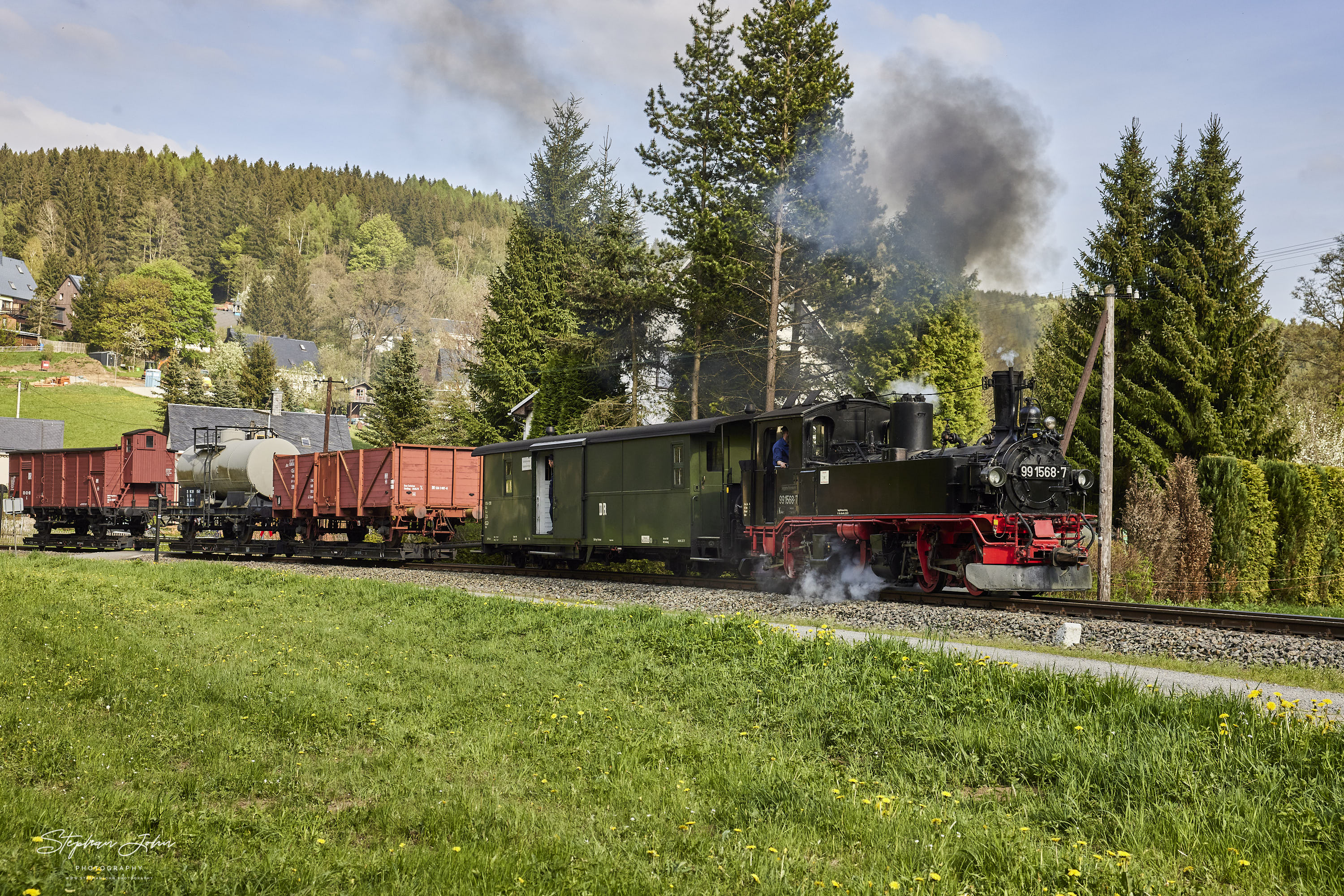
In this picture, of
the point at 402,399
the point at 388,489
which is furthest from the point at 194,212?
the point at 388,489

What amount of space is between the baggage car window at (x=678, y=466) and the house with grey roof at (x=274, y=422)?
35.2 meters

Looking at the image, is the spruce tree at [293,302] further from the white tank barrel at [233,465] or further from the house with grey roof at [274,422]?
the white tank barrel at [233,465]

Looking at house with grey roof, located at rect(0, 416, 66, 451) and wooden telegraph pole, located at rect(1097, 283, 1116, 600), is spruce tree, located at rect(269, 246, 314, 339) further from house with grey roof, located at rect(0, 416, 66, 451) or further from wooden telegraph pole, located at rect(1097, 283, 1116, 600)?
wooden telegraph pole, located at rect(1097, 283, 1116, 600)

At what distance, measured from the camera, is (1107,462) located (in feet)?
63.1

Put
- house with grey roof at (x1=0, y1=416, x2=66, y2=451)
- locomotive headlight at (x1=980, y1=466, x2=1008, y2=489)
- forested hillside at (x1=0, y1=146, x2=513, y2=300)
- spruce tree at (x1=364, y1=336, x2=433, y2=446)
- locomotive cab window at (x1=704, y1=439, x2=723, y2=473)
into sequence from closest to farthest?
locomotive headlight at (x1=980, y1=466, x2=1008, y2=489), locomotive cab window at (x1=704, y1=439, x2=723, y2=473), spruce tree at (x1=364, y1=336, x2=433, y2=446), house with grey roof at (x1=0, y1=416, x2=66, y2=451), forested hillside at (x1=0, y1=146, x2=513, y2=300)

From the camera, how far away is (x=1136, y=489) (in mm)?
24250

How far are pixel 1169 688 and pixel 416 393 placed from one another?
44651 millimetres

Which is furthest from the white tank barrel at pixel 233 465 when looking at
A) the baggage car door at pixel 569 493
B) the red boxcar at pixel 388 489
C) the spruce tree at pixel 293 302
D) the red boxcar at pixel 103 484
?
the spruce tree at pixel 293 302

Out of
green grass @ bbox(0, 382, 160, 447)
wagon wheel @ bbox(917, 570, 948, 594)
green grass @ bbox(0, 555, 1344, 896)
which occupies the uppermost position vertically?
green grass @ bbox(0, 382, 160, 447)

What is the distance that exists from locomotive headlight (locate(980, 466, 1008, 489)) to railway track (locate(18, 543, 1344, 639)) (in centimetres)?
183

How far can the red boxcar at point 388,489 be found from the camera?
2655 centimetres

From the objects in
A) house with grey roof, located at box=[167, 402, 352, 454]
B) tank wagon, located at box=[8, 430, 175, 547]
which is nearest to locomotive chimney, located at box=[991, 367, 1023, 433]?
tank wagon, located at box=[8, 430, 175, 547]

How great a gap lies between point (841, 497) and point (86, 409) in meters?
88.6

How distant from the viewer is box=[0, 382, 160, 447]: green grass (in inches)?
3014
